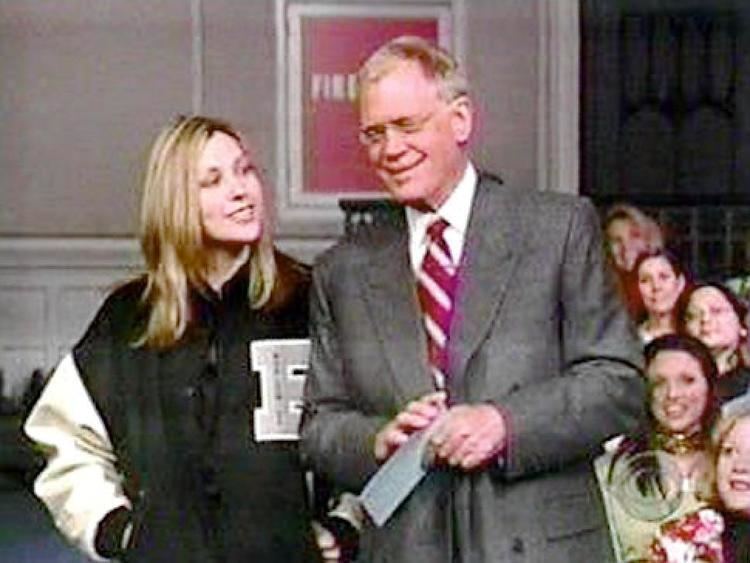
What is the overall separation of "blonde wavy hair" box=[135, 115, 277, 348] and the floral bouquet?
0.47 metres

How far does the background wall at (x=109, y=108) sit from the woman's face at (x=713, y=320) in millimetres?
180

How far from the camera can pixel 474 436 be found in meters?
1.21

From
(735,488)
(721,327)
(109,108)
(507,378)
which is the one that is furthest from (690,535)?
(109,108)

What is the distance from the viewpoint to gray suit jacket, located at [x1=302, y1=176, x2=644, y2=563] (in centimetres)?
124

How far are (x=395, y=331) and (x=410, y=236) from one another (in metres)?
0.09

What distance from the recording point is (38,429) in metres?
1.47

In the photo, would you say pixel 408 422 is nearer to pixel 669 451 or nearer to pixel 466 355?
pixel 466 355

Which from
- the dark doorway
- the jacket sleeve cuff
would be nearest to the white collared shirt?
the dark doorway

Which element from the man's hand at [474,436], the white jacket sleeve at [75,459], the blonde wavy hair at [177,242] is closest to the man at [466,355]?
the man's hand at [474,436]

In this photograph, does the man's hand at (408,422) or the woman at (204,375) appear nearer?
the man's hand at (408,422)

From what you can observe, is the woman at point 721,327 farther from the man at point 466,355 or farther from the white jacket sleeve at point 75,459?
the white jacket sleeve at point 75,459

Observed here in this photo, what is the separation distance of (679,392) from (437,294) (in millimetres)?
340

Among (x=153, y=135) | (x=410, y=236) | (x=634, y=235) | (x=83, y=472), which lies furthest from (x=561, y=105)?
(x=83, y=472)

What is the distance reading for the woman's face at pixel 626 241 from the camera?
1471 millimetres
